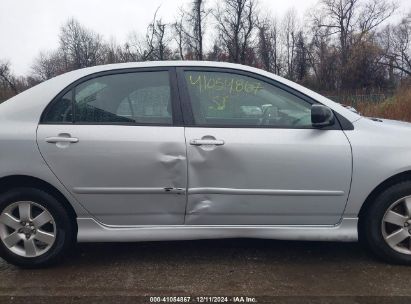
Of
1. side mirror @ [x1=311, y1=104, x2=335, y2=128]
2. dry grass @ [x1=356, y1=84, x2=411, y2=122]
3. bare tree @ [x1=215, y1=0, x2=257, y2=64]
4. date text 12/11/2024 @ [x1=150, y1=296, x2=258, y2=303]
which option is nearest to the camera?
date text 12/11/2024 @ [x1=150, y1=296, x2=258, y2=303]

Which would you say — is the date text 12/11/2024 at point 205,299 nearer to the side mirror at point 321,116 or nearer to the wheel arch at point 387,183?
the wheel arch at point 387,183

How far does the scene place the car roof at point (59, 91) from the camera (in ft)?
9.42

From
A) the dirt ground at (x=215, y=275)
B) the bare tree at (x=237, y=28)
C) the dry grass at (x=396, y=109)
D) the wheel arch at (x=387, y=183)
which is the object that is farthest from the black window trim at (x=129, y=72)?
the bare tree at (x=237, y=28)

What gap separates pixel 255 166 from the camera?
276 centimetres

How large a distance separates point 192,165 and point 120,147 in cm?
54

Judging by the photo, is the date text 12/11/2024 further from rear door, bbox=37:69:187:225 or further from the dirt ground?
rear door, bbox=37:69:187:225

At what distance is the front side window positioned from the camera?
9.35 ft

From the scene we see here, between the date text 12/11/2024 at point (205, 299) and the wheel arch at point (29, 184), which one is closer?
the date text 12/11/2024 at point (205, 299)

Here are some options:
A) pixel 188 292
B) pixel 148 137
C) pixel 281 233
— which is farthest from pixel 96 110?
pixel 281 233

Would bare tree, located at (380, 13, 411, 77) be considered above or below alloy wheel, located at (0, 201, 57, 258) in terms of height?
above

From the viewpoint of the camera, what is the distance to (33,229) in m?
2.88

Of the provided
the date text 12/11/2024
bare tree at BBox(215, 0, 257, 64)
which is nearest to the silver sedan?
the date text 12/11/2024

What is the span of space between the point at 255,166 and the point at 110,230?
120 centimetres

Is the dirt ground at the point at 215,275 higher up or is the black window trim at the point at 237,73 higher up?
the black window trim at the point at 237,73
